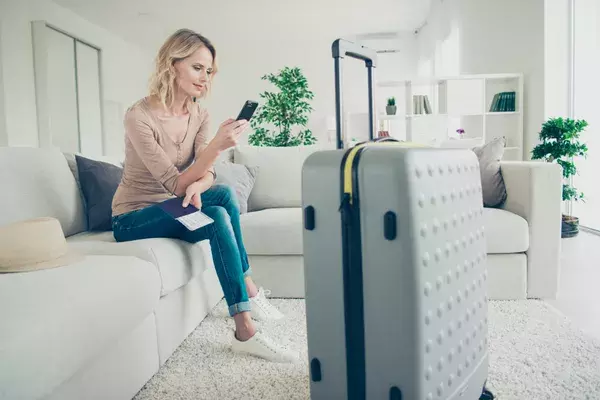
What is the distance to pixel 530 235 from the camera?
2.19 meters

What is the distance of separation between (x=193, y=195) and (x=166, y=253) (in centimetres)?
23

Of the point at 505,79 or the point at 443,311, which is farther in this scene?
the point at 505,79

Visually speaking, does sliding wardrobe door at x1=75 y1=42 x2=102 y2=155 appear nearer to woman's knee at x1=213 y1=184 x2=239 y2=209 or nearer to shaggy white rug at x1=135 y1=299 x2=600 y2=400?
woman's knee at x1=213 y1=184 x2=239 y2=209

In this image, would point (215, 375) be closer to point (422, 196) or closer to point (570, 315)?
point (422, 196)

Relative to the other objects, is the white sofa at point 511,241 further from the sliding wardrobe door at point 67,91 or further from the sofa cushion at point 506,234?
the sliding wardrobe door at point 67,91

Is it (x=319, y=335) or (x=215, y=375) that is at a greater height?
(x=319, y=335)

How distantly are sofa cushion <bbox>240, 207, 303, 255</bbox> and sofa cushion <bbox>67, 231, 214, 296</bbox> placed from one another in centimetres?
43

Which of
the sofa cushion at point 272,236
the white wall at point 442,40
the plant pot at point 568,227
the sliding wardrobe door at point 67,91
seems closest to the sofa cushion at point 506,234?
the sofa cushion at point 272,236

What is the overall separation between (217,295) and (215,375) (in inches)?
27.1

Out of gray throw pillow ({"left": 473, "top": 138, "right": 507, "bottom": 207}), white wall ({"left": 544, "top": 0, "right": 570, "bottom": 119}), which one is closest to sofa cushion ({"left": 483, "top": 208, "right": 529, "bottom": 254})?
gray throw pillow ({"left": 473, "top": 138, "right": 507, "bottom": 207})

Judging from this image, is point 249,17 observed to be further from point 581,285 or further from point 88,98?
point 581,285

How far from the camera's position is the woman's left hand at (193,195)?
1.66 meters

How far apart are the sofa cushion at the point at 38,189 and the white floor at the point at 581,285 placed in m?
1.93

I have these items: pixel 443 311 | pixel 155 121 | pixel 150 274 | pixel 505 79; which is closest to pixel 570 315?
pixel 443 311
